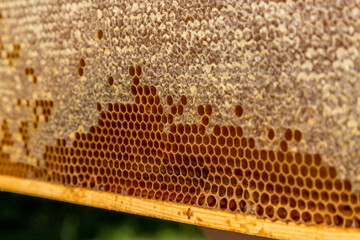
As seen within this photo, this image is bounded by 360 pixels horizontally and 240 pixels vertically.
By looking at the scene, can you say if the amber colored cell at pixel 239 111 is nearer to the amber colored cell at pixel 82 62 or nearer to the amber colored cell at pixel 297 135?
the amber colored cell at pixel 297 135

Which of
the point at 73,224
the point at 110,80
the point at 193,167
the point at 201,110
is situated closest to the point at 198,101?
the point at 201,110

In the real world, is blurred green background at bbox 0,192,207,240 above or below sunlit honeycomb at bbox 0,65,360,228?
below

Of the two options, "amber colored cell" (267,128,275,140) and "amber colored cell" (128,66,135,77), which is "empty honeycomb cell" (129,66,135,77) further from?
"amber colored cell" (267,128,275,140)

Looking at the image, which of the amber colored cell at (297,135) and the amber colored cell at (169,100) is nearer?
the amber colored cell at (297,135)

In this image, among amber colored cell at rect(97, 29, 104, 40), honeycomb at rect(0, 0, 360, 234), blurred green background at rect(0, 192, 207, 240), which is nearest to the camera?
honeycomb at rect(0, 0, 360, 234)

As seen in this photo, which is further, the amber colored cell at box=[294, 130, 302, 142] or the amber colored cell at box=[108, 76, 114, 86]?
the amber colored cell at box=[108, 76, 114, 86]

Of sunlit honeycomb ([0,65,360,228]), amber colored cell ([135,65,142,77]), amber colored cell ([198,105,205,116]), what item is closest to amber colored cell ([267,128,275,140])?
sunlit honeycomb ([0,65,360,228])

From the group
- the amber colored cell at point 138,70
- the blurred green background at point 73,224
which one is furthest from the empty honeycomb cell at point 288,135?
the blurred green background at point 73,224
